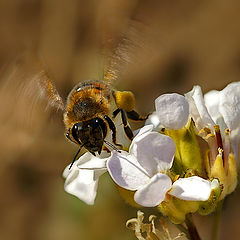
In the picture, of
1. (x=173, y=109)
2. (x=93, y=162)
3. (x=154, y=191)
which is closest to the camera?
(x=154, y=191)

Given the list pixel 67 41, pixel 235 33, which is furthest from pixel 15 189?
pixel 235 33

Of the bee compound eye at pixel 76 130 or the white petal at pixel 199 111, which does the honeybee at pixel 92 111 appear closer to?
the bee compound eye at pixel 76 130

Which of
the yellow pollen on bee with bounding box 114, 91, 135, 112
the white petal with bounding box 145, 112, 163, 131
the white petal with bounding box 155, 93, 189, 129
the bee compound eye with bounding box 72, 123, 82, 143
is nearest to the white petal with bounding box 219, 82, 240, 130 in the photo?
the white petal with bounding box 155, 93, 189, 129

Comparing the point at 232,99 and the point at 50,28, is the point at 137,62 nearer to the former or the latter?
the point at 232,99

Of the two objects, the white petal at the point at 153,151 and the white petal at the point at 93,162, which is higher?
the white petal at the point at 153,151

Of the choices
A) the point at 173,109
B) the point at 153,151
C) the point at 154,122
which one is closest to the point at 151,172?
the point at 153,151

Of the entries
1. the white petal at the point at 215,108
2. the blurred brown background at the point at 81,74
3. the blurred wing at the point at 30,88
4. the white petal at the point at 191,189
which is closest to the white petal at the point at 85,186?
the blurred wing at the point at 30,88

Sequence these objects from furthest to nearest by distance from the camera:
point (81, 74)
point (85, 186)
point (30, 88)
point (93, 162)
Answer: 1. point (81, 74)
2. point (30, 88)
3. point (85, 186)
4. point (93, 162)

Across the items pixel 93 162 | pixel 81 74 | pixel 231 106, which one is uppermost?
Answer: pixel 231 106

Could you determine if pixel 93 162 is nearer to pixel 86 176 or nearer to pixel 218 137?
pixel 86 176
